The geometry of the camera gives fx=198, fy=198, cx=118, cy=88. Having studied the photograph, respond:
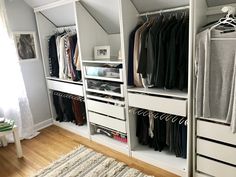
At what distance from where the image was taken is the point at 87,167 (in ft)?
7.66

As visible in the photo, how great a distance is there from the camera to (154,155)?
93.0 inches

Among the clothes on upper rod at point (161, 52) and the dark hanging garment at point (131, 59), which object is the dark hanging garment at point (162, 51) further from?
the dark hanging garment at point (131, 59)

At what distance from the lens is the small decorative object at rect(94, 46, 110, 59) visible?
274 cm

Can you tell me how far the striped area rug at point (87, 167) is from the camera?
2.21 m

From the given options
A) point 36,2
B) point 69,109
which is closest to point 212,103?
point 69,109

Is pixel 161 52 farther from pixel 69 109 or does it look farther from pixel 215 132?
pixel 69 109

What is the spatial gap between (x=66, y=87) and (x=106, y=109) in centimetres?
89

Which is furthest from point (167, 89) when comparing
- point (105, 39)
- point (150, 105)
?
point (105, 39)

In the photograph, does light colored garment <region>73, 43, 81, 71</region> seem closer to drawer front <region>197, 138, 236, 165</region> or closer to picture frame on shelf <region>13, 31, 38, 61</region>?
picture frame on shelf <region>13, 31, 38, 61</region>

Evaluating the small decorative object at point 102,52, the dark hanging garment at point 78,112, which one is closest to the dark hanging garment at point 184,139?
the small decorative object at point 102,52

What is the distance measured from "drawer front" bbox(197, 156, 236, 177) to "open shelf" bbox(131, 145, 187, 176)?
203 mm

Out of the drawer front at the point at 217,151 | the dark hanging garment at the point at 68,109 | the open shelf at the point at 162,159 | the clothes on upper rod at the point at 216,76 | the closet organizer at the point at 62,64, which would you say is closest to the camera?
the clothes on upper rod at the point at 216,76

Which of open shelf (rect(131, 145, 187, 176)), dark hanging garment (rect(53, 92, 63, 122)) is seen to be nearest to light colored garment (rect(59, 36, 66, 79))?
dark hanging garment (rect(53, 92, 63, 122))

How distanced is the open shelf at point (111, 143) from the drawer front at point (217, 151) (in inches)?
38.2
